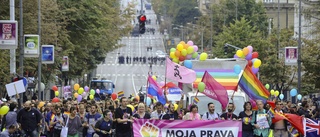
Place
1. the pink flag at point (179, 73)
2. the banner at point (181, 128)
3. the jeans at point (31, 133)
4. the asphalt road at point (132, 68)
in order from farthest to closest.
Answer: the asphalt road at point (132, 68) < the pink flag at point (179, 73) < the jeans at point (31, 133) < the banner at point (181, 128)

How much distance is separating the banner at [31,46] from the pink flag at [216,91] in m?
13.3

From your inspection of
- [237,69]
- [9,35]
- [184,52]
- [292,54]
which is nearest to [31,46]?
[9,35]

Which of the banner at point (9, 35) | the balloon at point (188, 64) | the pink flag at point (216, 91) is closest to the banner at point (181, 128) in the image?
the pink flag at point (216, 91)

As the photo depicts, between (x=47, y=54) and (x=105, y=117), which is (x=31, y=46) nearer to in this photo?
(x=47, y=54)

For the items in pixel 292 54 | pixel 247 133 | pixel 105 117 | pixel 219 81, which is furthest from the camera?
pixel 292 54

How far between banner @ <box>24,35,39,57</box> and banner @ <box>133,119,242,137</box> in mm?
16500

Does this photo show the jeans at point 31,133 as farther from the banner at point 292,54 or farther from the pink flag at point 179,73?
the banner at point 292,54

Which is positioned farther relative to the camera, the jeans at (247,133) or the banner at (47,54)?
the banner at (47,54)

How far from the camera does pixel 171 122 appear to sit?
2061 cm

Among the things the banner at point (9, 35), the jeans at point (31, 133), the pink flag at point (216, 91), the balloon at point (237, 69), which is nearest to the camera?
the pink flag at point (216, 91)

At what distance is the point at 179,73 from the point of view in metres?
26.1

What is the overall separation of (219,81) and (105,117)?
17.6 ft

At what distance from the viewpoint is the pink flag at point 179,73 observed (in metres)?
26.0

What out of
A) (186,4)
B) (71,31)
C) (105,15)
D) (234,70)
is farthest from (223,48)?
(186,4)
